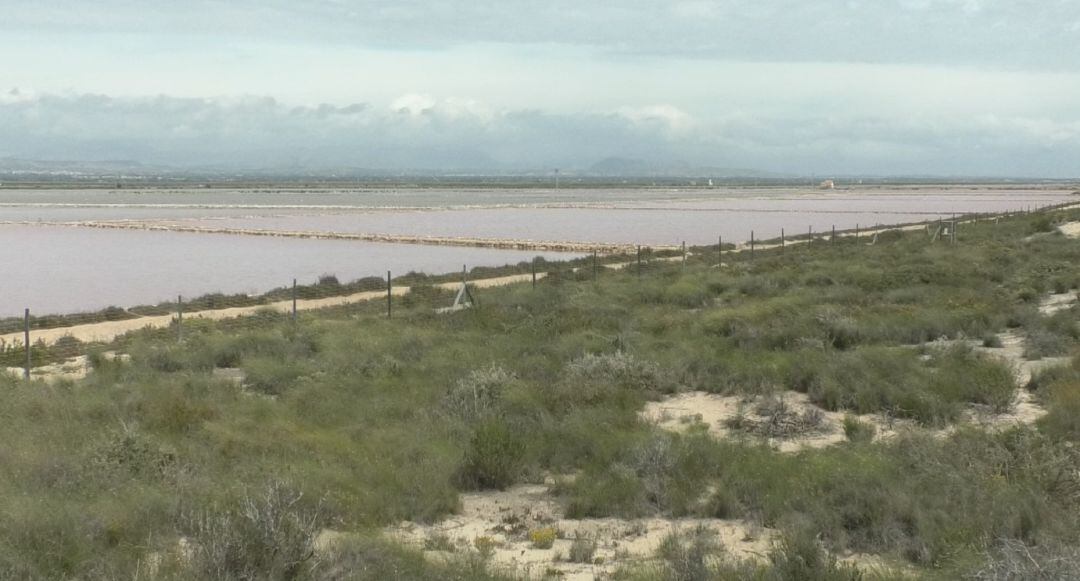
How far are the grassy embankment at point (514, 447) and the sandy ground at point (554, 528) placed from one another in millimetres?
192

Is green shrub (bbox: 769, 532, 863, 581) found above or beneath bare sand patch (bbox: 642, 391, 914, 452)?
above

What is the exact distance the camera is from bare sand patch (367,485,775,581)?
733 cm

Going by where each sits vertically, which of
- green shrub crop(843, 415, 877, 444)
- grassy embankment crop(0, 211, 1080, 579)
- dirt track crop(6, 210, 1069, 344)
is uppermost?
grassy embankment crop(0, 211, 1080, 579)

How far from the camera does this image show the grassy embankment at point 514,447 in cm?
677

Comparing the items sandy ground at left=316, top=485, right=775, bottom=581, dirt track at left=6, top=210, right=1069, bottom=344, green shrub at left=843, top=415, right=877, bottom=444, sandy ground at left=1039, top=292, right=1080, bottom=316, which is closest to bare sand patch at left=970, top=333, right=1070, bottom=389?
sandy ground at left=1039, top=292, right=1080, bottom=316

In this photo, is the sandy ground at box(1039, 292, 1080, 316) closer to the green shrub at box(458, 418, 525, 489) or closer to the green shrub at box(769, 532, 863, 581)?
the green shrub at box(458, 418, 525, 489)

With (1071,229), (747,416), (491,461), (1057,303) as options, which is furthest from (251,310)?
(1071,229)

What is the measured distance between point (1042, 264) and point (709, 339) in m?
17.6

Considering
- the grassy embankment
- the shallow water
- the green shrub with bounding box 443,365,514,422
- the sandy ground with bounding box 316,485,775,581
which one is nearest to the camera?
the grassy embankment

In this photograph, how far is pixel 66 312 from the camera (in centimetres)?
2831

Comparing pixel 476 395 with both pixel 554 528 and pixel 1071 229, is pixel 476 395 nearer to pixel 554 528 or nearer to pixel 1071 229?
pixel 554 528

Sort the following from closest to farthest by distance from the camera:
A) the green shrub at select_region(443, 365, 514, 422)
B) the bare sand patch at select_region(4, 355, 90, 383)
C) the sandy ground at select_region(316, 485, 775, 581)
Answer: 1. the sandy ground at select_region(316, 485, 775, 581)
2. the green shrub at select_region(443, 365, 514, 422)
3. the bare sand patch at select_region(4, 355, 90, 383)

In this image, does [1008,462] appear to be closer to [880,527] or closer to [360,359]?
[880,527]

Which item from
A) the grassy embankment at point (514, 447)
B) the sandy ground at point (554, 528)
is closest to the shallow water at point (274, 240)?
the grassy embankment at point (514, 447)
